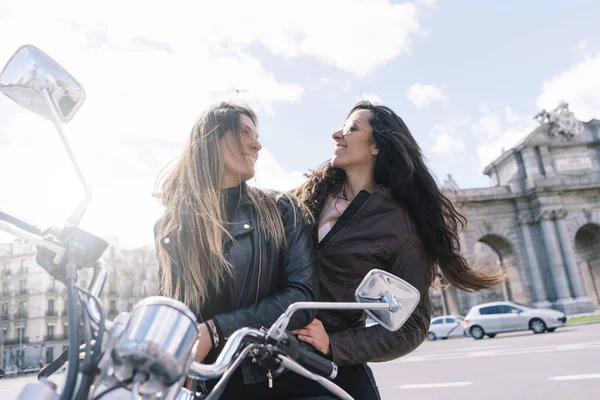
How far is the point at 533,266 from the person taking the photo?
31234mm

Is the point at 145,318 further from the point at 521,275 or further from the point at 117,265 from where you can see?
the point at 117,265

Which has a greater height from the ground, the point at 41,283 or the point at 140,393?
the point at 41,283

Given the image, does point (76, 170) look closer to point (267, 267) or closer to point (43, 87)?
point (43, 87)

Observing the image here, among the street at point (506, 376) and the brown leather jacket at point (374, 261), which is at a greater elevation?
the brown leather jacket at point (374, 261)

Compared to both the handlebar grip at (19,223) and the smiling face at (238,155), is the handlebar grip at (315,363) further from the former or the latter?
the smiling face at (238,155)

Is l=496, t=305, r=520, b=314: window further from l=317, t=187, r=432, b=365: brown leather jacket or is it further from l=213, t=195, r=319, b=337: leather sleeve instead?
l=213, t=195, r=319, b=337: leather sleeve

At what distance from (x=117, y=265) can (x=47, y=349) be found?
10.2 metres

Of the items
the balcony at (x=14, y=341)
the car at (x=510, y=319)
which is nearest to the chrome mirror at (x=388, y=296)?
the car at (x=510, y=319)

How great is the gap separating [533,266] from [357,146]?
32.2 m

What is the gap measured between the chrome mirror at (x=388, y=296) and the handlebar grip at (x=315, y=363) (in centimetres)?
21

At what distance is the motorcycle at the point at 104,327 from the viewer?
0.96 metres

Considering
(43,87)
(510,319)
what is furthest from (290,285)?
(510,319)

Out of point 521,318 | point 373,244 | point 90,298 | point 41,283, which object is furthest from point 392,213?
point 41,283

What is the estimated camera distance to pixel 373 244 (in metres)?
2.43
